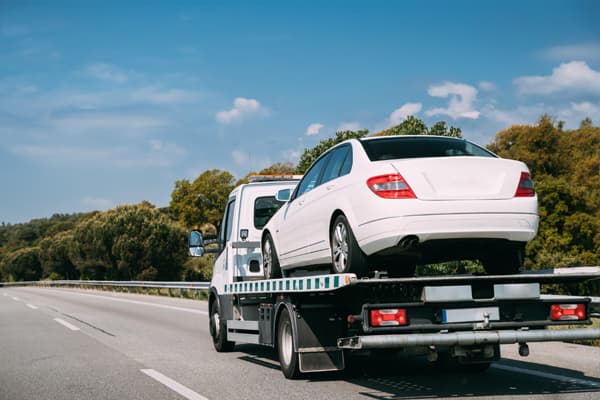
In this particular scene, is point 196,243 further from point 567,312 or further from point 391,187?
point 567,312

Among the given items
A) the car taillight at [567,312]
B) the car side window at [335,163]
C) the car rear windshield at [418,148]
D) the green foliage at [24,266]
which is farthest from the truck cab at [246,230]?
the green foliage at [24,266]

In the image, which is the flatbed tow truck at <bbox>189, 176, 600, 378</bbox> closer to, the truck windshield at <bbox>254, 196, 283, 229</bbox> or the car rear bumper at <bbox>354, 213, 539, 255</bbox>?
the car rear bumper at <bbox>354, 213, 539, 255</bbox>

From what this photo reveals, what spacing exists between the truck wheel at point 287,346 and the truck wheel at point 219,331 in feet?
8.71

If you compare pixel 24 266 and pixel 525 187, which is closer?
pixel 525 187

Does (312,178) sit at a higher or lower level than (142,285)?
higher

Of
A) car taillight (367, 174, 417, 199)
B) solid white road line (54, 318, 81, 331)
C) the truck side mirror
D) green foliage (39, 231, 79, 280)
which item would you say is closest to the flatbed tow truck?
car taillight (367, 174, 417, 199)

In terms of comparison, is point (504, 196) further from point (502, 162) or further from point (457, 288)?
point (457, 288)

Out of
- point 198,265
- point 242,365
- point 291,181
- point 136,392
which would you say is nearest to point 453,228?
point 136,392

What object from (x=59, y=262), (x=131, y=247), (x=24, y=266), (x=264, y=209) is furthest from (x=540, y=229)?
(x=24, y=266)

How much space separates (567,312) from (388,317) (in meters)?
1.76

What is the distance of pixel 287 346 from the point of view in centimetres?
821

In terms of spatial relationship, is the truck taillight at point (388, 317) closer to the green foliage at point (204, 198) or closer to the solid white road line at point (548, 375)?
the solid white road line at point (548, 375)

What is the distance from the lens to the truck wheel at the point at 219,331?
36.1 ft

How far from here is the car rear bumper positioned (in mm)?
6387
